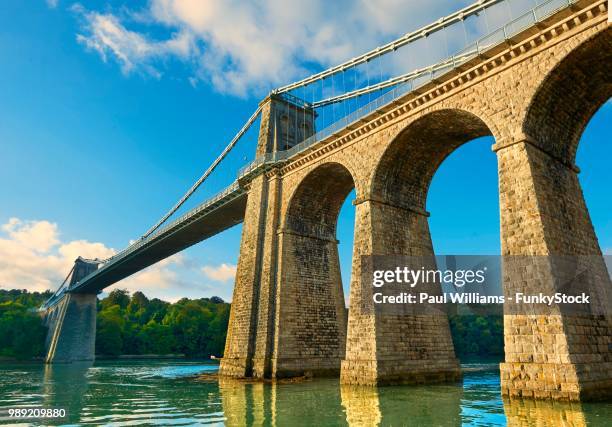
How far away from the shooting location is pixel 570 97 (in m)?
14.5

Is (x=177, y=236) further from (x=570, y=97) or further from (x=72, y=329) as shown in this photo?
(x=570, y=97)

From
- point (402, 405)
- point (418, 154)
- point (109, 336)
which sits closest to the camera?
point (402, 405)

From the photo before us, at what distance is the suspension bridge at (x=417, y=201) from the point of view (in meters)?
12.6

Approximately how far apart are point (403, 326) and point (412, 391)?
126 inches

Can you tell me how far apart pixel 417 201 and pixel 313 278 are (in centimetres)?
736

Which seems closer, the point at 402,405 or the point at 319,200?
the point at 402,405

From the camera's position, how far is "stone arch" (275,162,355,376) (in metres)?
22.8

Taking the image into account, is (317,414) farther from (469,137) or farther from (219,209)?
(219,209)

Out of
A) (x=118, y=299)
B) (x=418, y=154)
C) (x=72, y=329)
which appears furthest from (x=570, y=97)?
(x=118, y=299)

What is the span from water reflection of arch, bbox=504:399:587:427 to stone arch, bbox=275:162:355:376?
12678mm

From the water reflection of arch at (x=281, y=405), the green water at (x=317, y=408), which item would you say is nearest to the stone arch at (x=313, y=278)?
the water reflection of arch at (x=281, y=405)

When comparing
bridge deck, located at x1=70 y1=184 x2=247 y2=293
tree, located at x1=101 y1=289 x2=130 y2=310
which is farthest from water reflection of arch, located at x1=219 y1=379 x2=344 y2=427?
tree, located at x1=101 y1=289 x2=130 y2=310

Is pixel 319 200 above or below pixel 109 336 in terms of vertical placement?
above

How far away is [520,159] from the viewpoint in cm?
1377
